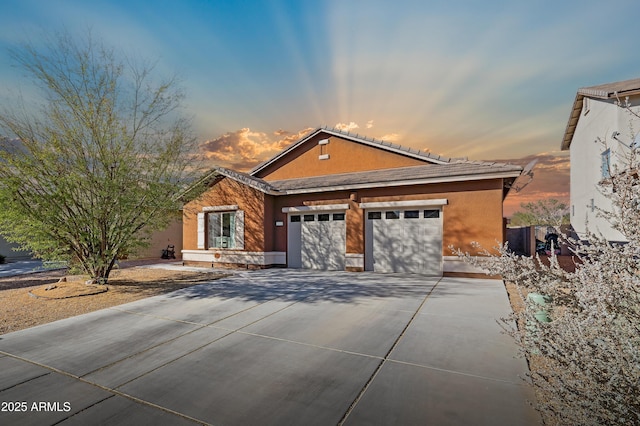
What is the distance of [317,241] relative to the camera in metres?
12.9

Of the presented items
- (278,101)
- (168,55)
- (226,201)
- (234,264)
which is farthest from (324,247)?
(168,55)

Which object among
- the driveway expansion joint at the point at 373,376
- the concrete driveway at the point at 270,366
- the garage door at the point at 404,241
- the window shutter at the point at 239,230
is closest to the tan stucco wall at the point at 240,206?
the window shutter at the point at 239,230

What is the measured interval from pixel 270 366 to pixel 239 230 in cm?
1026

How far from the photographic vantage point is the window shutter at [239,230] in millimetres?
13430

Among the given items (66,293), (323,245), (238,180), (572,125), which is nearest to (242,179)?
(238,180)

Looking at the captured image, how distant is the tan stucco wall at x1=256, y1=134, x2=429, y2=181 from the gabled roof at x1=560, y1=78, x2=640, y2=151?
8.44 metres

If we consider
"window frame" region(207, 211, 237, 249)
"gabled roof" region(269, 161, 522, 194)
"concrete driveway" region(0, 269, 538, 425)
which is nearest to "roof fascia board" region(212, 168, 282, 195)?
"gabled roof" region(269, 161, 522, 194)

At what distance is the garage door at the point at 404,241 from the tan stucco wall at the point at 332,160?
13.2 ft

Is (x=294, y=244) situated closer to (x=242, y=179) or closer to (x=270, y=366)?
(x=242, y=179)

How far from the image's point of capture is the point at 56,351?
4.35m

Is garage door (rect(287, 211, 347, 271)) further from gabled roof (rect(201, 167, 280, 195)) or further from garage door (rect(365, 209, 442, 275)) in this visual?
gabled roof (rect(201, 167, 280, 195))

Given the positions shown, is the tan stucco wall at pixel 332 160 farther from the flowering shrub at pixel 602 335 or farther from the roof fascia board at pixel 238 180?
the flowering shrub at pixel 602 335

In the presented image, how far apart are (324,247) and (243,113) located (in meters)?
7.72

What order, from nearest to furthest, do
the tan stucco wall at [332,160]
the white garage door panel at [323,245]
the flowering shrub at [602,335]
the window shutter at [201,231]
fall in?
the flowering shrub at [602,335] < the white garage door panel at [323,245] < the window shutter at [201,231] < the tan stucco wall at [332,160]
